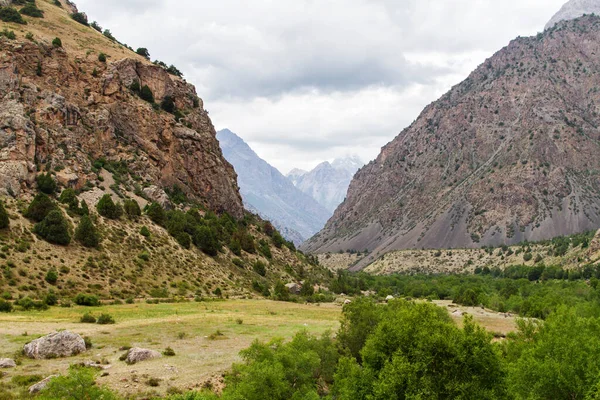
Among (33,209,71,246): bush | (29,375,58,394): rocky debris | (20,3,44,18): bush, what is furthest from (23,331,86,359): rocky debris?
(20,3,44,18): bush

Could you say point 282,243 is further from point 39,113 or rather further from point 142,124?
point 39,113

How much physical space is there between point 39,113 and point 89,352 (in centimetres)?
5627

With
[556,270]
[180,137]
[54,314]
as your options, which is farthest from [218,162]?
[556,270]

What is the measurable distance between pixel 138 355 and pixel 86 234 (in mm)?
35035

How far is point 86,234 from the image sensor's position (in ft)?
183

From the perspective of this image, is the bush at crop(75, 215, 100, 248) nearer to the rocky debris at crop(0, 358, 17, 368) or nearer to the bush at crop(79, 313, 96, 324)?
the bush at crop(79, 313, 96, 324)

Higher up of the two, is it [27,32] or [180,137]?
[27,32]

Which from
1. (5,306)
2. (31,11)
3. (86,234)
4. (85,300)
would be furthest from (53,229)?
(31,11)

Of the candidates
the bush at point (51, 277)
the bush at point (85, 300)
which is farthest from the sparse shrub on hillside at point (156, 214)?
the bush at point (85, 300)

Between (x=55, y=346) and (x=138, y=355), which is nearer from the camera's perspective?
(x=55, y=346)

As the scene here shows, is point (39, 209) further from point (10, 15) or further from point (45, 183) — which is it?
point (10, 15)

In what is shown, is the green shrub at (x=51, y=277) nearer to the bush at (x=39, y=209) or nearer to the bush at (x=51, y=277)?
the bush at (x=51, y=277)

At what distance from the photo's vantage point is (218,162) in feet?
332

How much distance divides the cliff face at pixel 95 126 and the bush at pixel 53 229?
9442 mm
